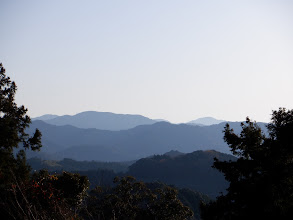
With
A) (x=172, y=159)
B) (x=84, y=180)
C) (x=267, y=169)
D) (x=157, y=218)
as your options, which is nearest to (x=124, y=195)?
(x=157, y=218)

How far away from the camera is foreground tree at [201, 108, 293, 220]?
9859 mm

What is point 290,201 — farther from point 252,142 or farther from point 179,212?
point 179,212

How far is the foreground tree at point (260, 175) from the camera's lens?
9859 mm

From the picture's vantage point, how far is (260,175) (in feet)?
35.9

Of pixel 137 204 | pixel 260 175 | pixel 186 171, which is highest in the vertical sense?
pixel 260 175

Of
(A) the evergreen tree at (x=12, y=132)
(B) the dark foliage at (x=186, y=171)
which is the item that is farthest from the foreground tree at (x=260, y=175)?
(B) the dark foliage at (x=186, y=171)

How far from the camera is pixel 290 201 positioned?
964 cm

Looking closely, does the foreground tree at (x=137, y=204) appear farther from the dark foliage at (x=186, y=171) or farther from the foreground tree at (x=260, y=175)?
the dark foliage at (x=186, y=171)

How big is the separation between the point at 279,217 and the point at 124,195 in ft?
71.6

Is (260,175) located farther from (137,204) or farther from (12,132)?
(137,204)

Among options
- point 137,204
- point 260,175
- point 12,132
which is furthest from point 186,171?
point 260,175

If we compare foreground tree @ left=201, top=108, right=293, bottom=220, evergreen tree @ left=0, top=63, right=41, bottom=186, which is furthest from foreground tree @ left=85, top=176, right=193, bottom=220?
foreground tree @ left=201, top=108, right=293, bottom=220

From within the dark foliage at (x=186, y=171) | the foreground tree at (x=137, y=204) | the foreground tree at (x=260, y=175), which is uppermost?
the foreground tree at (x=260, y=175)

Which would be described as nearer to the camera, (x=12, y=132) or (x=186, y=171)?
(x=12, y=132)
